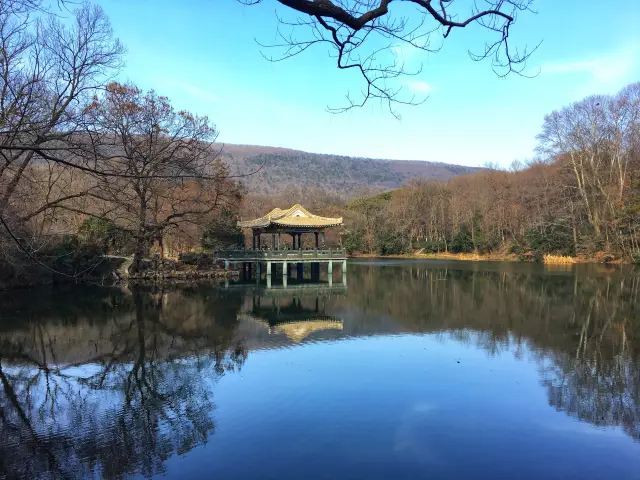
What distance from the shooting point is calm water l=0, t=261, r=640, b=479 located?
13.6ft

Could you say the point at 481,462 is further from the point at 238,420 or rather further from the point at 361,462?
the point at 238,420

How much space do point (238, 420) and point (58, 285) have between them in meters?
15.7

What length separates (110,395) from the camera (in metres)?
5.89

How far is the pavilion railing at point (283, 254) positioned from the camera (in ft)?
70.6

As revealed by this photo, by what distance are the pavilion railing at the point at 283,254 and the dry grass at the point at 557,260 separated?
51.6 ft

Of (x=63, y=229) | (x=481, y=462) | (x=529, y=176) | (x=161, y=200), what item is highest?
(x=529, y=176)

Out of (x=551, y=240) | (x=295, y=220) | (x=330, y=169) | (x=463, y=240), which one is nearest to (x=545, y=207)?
(x=551, y=240)

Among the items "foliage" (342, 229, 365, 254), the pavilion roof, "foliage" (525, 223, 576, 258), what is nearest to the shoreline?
"foliage" (525, 223, 576, 258)

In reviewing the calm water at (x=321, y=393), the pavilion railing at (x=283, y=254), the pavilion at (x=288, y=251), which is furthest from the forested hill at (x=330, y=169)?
the calm water at (x=321, y=393)

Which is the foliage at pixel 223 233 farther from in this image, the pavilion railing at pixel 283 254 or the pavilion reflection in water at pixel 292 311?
the pavilion reflection in water at pixel 292 311

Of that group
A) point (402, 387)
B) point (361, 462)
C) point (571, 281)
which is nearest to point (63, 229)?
point (402, 387)

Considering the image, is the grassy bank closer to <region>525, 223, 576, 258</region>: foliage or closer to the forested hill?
<region>525, 223, 576, 258</region>: foliage

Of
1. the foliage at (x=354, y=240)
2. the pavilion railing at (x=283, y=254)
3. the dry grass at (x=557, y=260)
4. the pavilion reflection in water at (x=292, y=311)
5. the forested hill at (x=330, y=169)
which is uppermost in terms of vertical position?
the forested hill at (x=330, y=169)

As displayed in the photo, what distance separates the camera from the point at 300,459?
418 centimetres
